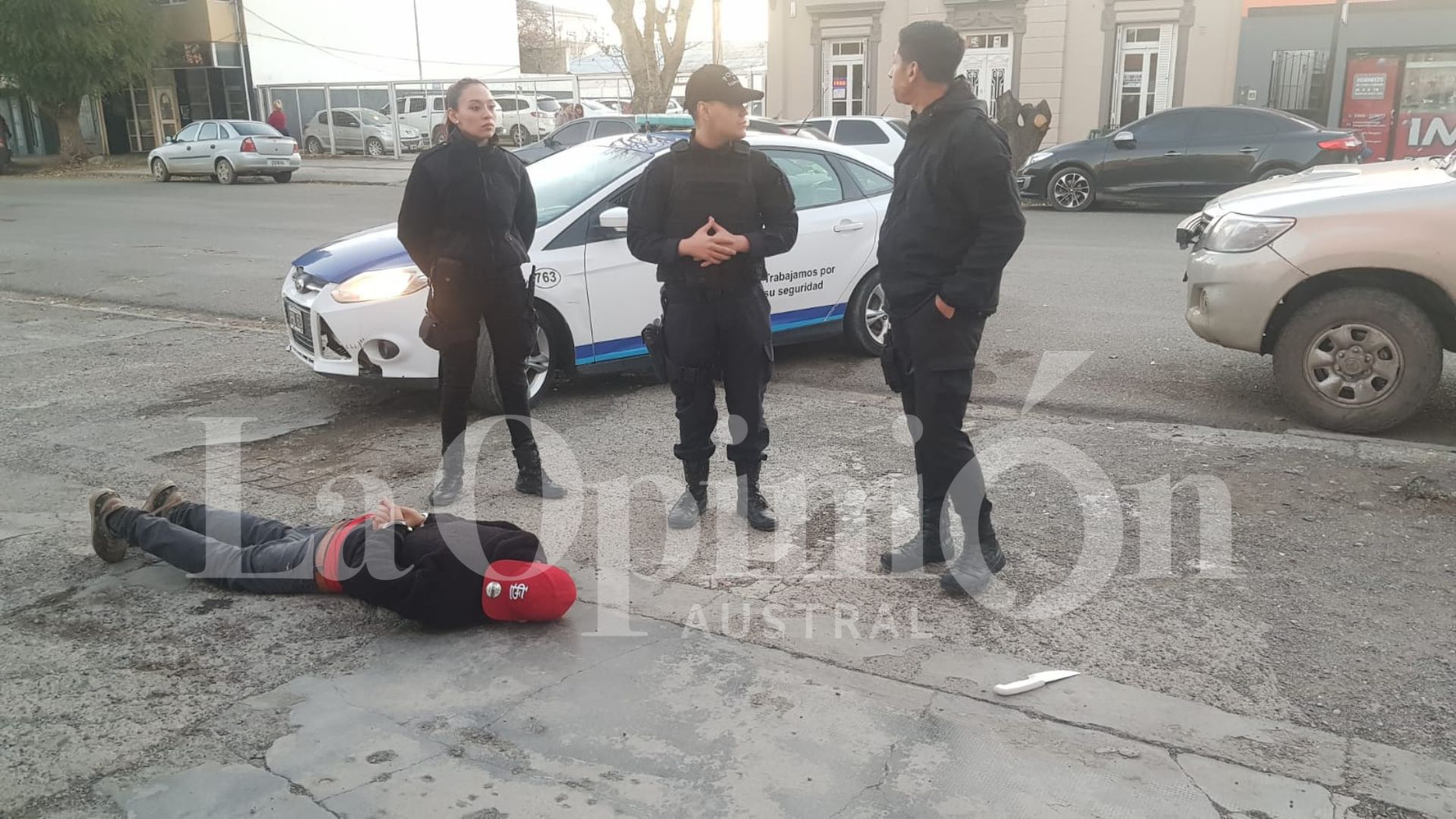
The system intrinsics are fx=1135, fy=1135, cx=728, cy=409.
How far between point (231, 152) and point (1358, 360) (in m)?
26.0

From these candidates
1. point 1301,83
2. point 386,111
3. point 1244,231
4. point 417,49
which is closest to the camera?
point 1244,231

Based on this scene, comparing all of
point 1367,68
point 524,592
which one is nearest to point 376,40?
point 1367,68

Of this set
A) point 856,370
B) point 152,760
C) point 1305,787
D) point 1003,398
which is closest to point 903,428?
point 1003,398

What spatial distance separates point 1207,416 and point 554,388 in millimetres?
3785

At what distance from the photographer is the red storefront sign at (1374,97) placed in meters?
22.2

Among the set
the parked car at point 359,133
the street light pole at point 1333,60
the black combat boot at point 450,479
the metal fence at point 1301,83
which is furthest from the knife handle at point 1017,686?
the parked car at point 359,133

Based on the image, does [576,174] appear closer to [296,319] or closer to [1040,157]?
[296,319]

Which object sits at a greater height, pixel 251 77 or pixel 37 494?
pixel 251 77

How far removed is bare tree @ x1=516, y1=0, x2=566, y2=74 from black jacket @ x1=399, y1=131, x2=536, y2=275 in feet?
188

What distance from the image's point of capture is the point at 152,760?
9.81 ft

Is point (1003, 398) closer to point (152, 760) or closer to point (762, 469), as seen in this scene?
point (762, 469)

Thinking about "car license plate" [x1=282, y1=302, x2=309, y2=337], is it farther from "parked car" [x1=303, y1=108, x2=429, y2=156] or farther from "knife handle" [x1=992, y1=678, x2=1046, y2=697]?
"parked car" [x1=303, y1=108, x2=429, y2=156]

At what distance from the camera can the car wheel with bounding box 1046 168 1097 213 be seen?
56.4 feet

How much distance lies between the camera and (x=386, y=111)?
37812mm
